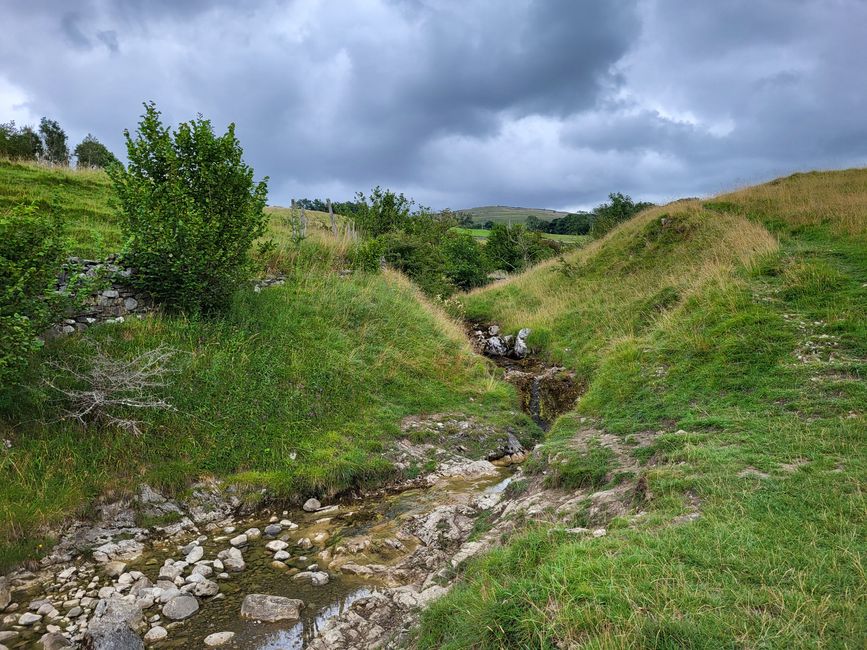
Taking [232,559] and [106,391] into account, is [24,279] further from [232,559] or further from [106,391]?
[232,559]

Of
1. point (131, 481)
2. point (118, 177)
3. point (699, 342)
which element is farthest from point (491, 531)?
point (118, 177)

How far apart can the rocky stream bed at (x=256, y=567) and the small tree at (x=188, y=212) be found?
17.8ft

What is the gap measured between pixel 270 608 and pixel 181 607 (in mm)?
1120

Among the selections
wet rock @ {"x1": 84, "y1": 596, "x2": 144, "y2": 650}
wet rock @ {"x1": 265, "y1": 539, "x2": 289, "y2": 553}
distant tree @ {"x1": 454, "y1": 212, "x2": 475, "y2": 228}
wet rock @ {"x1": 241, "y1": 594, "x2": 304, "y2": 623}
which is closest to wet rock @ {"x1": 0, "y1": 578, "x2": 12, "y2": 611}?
wet rock @ {"x1": 84, "y1": 596, "x2": 144, "y2": 650}

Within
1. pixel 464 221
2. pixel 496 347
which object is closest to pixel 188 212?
pixel 496 347

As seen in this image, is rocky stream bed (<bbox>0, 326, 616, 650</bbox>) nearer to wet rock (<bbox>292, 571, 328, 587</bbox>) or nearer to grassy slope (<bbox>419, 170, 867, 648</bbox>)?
wet rock (<bbox>292, 571, 328, 587</bbox>)

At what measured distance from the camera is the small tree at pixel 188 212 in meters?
11.5

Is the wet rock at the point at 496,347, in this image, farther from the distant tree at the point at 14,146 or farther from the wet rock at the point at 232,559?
the distant tree at the point at 14,146

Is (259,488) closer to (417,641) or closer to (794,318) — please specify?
(417,641)

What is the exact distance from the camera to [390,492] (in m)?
10.1

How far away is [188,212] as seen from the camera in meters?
11.5

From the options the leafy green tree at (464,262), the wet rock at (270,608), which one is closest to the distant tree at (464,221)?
the leafy green tree at (464,262)

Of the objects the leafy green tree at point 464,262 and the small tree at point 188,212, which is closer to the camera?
the small tree at point 188,212

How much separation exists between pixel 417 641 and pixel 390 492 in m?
5.14
